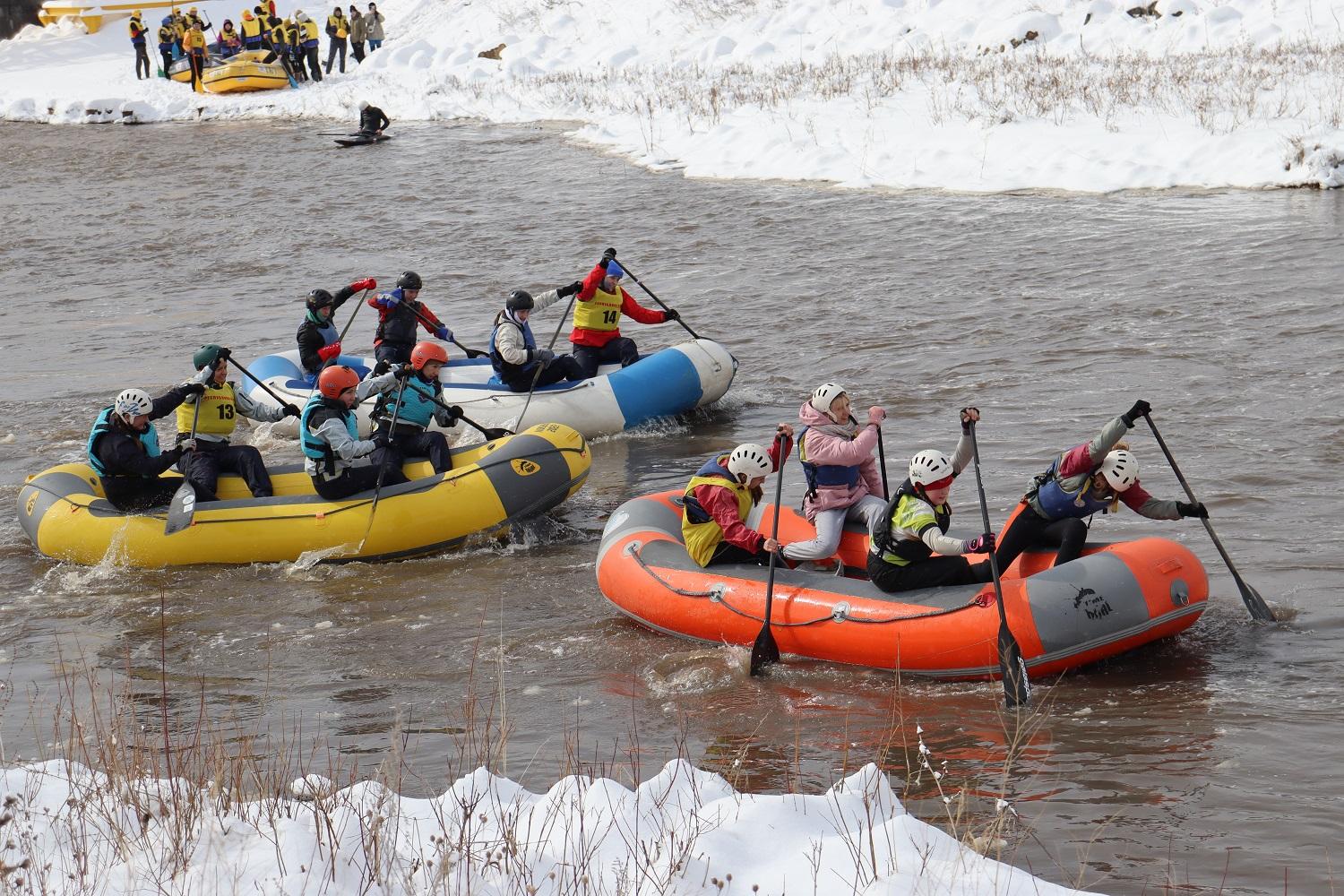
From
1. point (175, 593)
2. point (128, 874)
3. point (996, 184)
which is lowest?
point (175, 593)

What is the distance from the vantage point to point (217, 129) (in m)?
35.4

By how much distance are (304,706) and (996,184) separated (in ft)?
50.1

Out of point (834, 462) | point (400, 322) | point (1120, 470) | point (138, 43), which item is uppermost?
point (138, 43)

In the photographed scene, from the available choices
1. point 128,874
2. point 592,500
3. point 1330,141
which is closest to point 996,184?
Answer: point 1330,141

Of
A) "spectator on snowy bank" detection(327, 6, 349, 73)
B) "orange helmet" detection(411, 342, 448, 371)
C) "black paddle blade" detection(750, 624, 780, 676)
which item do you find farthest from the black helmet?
"spectator on snowy bank" detection(327, 6, 349, 73)

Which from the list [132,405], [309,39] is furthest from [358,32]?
[132,405]

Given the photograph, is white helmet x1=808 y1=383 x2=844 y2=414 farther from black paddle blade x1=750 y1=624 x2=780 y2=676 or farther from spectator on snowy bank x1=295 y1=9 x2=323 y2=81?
spectator on snowy bank x1=295 y1=9 x2=323 y2=81

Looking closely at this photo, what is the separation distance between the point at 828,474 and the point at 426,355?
145 inches

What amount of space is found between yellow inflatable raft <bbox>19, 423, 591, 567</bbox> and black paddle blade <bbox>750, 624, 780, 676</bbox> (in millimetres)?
2912

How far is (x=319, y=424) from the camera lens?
9.94m

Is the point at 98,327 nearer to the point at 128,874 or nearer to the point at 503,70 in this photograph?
the point at 128,874

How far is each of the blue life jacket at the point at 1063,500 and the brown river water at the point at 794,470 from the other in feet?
2.70

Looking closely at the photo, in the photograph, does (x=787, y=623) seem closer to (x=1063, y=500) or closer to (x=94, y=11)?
(x=1063, y=500)

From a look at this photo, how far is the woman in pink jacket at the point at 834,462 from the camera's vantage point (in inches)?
344
